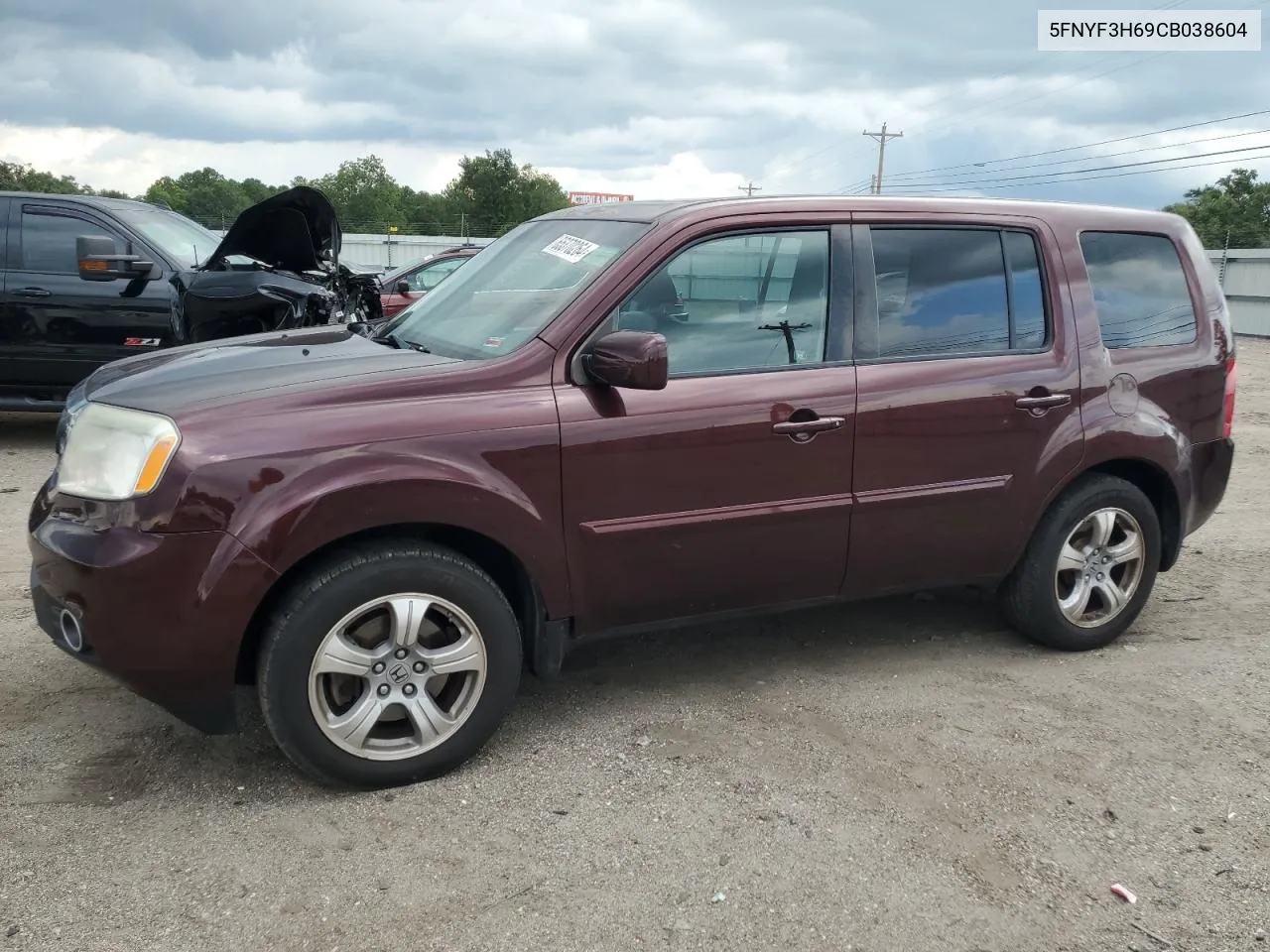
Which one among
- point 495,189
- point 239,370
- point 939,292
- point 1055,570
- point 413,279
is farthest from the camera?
point 495,189

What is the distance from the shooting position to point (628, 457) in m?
3.38

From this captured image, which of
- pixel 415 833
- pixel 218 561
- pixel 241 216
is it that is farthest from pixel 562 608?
pixel 241 216

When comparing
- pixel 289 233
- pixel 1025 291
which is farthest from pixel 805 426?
pixel 289 233

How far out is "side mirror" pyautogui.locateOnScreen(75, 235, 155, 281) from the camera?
24.5 ft

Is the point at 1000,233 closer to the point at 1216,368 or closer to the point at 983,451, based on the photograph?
the point at 983,451

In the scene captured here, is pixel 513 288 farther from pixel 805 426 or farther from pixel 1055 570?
pixel 1055 570

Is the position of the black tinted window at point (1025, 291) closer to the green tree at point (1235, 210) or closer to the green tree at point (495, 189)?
the green tree at point (1235, 210)

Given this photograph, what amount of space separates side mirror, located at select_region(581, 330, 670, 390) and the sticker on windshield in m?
0.56

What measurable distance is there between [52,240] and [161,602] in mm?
6485

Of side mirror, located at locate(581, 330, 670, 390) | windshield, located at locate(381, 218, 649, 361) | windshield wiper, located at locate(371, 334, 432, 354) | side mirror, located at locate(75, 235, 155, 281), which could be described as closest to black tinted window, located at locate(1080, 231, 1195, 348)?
windshield, located at locate(381, 218, 649, 361)

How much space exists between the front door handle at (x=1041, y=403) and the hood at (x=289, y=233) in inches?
206

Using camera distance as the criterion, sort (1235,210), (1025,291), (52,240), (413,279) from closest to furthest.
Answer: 1. (1025,291)
2. (52,240)
3. (413,279)
4. (1235,210)

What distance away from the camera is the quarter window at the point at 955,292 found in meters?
3.90

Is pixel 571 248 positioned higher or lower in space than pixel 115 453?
higher
